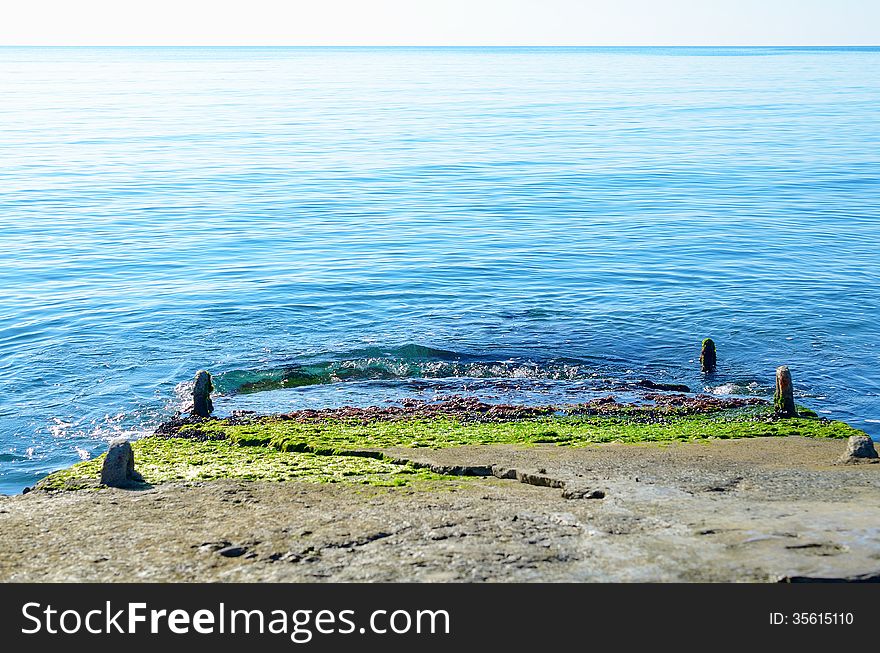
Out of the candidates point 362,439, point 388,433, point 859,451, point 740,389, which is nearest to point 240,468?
point 362,439

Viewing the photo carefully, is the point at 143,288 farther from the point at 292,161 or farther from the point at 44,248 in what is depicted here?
the point at 292,161

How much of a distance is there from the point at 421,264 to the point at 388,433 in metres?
21.1

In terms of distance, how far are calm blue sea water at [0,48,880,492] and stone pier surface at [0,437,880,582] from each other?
21.9 feet

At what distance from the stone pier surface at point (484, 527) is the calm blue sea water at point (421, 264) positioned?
6.68 metres

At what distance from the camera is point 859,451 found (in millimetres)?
18344

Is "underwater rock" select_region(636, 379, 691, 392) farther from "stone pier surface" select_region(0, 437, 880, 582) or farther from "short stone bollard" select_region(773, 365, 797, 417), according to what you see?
"stone pier surface" select_region(0, 437, 880, 582)

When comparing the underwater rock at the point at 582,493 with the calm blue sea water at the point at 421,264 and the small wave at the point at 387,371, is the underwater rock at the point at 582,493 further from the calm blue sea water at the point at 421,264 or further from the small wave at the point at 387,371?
the small wave at the point at 387,371

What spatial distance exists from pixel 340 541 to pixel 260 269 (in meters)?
28.9

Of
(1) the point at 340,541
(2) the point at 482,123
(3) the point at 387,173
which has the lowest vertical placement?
(1) the point at 340,541

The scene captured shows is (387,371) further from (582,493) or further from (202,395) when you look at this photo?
(582,493)

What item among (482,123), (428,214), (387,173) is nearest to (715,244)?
(428,214)

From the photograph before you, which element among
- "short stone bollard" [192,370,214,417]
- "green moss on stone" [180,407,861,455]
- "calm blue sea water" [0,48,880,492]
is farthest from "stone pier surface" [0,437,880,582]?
"calm blue sea water" [0,48,880,492]

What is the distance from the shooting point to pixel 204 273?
40.6m

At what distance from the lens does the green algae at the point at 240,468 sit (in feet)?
58.3
